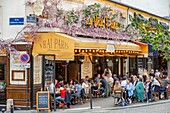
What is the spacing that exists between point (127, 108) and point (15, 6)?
805 cm

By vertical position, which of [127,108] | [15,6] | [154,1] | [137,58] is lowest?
[127,108]

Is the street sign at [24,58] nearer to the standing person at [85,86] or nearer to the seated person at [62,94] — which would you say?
the seated person at [62,94]

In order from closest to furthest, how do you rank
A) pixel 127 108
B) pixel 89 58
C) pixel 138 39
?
pixel 127 108 → pixel 89 58 → pixel 138 39

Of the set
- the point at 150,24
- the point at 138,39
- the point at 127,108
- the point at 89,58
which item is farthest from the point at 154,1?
the point at 127,108

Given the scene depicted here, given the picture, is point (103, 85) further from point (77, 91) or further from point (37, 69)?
point (37, 69)

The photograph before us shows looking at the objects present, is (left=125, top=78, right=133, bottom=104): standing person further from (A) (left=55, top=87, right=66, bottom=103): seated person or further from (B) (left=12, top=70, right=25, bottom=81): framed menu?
(B) (left=12, top=70, right=25, bottom=81): framed menu

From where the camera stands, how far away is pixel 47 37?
22984mm

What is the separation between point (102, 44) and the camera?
27.5 meters

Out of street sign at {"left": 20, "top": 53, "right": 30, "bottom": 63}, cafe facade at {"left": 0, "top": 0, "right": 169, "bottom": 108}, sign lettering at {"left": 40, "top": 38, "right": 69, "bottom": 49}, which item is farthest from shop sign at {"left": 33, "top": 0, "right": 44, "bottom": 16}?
street sign at {"left": 20, "top": 53, "right": 30, "bottom": 63}

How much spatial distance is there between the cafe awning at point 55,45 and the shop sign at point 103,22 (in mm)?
4414

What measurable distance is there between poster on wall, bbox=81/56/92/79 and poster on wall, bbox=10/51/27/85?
25.7ft

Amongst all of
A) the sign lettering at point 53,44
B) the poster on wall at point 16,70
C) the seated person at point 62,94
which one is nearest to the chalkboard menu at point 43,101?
the poster on wall at point 16,70

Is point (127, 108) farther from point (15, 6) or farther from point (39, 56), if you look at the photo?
point (15, 6)

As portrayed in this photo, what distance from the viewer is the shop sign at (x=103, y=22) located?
91.6ft
